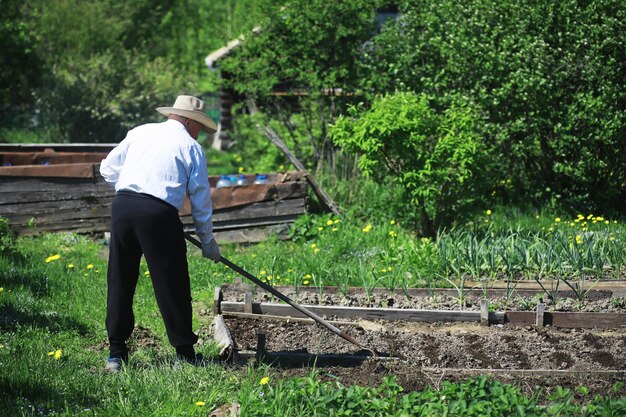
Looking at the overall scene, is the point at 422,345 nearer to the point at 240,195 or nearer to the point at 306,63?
the point at 240,195

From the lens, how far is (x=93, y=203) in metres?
10.3

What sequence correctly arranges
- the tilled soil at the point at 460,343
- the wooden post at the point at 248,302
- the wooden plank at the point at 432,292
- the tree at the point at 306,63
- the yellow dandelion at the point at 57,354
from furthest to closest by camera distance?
the tree at the point at 306,63
the wooden plank at the point at 432,292
the wooden post at the point at 248,302
the tilled soil at the point at 460,343
the yellow dandelion at the point at 57,354

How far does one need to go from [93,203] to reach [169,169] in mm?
5045

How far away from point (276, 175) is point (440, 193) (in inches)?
86.4

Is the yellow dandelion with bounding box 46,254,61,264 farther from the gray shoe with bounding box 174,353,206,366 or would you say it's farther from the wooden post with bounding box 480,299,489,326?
the wooden post with bounding box 480,299,489,326

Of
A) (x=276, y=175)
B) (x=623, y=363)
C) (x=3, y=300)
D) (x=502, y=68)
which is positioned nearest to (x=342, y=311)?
(x=623, y=363)

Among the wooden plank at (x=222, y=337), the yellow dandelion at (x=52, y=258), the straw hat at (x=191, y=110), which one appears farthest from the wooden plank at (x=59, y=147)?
the straw hat at (x=191, y=110)

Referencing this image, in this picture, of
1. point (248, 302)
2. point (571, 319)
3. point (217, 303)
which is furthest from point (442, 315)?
point (217, 303)

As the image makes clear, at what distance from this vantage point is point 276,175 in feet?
35.6

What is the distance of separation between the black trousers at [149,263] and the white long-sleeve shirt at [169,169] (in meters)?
0.08

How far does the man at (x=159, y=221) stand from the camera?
5.58m

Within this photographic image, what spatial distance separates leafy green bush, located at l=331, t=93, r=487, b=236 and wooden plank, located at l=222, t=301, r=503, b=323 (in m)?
2.43

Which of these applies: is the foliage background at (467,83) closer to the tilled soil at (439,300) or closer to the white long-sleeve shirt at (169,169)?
the tilled soil at (439,300)

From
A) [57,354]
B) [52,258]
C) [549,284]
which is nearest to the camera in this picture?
[57,354]
